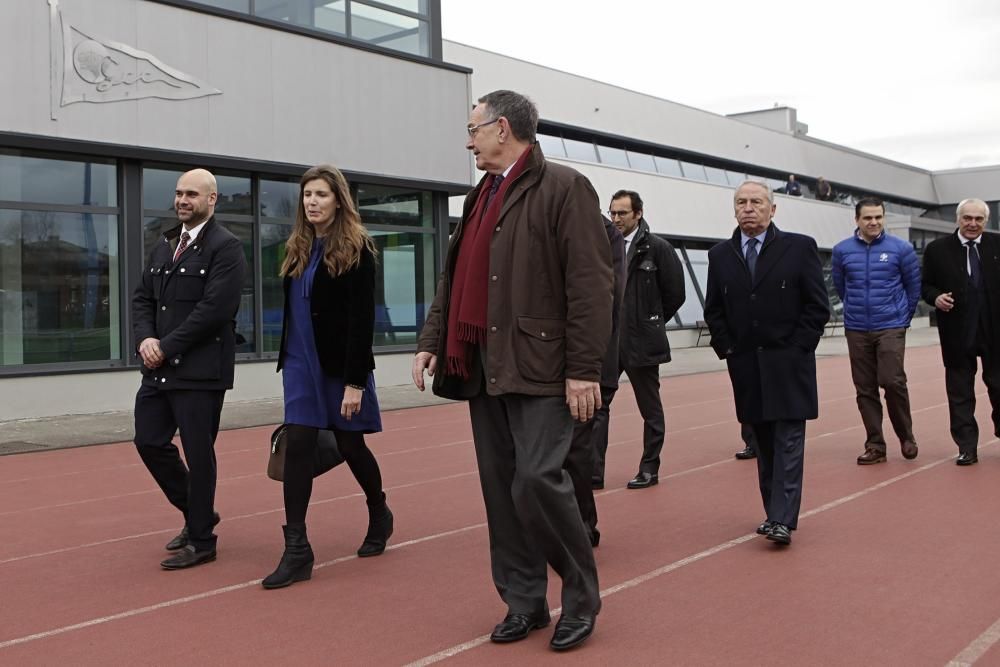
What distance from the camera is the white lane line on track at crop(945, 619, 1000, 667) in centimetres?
395

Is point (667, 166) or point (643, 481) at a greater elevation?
point (667, 166)

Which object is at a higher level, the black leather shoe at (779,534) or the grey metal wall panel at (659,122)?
the grey metal wall panel at (659,122)

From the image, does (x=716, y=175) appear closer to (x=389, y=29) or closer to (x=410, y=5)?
(x=410, y=5)

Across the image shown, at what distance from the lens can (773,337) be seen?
238 inches

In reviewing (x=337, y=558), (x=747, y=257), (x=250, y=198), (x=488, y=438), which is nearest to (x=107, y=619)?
(x=337, y=558)

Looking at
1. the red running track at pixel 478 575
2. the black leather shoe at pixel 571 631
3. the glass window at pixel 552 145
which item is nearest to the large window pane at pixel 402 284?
the red running track at pixel 478 575

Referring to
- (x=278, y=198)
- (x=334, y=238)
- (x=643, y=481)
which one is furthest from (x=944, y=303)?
(x=278, y=198)

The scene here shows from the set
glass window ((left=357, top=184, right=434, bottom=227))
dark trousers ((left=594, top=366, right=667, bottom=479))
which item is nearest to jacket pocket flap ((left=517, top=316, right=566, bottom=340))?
dark trousers ((left=594, top=366, right=667, bottom=479))

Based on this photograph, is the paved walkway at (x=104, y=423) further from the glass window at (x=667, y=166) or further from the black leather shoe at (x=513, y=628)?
the glass window at (x=667, y=166)

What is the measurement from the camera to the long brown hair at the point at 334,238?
540 centimetres

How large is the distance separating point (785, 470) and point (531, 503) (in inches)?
91.0

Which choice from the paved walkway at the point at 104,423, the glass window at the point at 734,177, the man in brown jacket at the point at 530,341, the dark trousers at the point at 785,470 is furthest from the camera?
the glass window at the point at 734,177

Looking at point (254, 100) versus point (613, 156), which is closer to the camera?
point (254, 100)

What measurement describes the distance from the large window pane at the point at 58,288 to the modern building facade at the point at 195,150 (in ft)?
0.06
